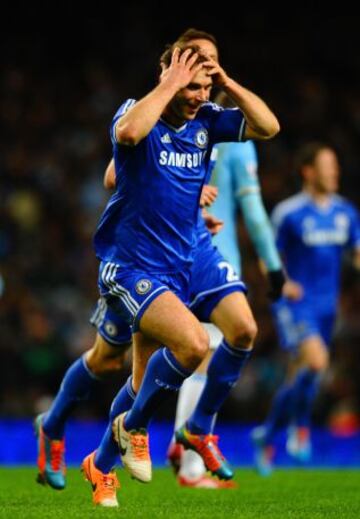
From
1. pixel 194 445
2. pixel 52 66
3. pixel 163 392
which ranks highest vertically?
pixel 52 66

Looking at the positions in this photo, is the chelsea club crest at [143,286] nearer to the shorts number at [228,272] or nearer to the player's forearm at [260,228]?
the shorts number at [228,272]

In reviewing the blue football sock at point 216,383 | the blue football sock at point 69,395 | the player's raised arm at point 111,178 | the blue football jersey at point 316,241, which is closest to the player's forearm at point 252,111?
the player's raised arm at point 111,178

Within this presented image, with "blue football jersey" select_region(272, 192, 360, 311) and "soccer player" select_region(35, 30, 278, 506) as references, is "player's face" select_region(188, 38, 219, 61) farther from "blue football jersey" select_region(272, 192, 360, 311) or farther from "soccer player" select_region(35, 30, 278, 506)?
"blue football jersey" select_region(272, 192, 360, 311)

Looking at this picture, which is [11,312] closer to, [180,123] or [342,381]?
[342,381]

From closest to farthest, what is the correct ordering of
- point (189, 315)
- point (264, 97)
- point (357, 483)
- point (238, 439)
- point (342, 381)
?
point (189, 315) → point (357, 483) → point (238, 439) → point (342, 381) → point (264, 97)

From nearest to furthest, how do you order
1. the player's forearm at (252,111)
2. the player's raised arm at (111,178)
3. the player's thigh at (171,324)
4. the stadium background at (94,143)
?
the player's thigh at (171,324) → the player's forearm at (252,111) → the player's raised arm at (111,178) → the stadium background at (94,143)

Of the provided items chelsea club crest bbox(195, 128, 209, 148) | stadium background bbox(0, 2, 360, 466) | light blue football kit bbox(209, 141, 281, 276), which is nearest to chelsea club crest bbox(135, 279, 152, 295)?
chelsea club crest bbox(195, 128, 209, 148)

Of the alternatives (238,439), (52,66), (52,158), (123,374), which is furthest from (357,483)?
(52,66)

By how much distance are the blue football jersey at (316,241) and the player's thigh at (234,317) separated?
4.63 metres

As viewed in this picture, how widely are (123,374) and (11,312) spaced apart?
5.42 feet

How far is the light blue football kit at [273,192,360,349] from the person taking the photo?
456 inches

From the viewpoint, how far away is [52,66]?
60.0 ft

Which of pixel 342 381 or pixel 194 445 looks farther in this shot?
pixel 342 381

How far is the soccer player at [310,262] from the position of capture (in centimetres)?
1137
